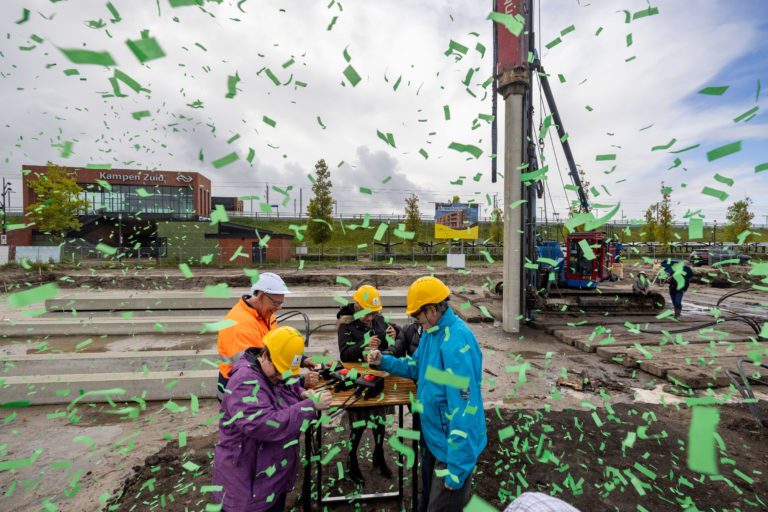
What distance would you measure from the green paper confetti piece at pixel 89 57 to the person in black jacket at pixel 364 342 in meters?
2.90

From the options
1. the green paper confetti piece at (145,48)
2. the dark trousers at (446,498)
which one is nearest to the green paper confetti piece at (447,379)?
the dark trousers at (446,498)

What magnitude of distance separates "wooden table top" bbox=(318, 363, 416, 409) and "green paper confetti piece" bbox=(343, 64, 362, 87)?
9.43 feet

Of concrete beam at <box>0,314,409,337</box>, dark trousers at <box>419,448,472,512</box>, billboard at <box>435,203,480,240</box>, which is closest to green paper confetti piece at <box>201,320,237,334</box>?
dark trousers at <box>419,448,472,512</box>

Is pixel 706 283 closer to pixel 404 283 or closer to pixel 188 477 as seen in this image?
pixel 404 283

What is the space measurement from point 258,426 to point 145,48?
2.42 meters

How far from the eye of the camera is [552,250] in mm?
12812

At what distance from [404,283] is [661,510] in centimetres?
1852

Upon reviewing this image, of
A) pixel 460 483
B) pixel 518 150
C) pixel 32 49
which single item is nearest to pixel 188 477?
pixel 460 483

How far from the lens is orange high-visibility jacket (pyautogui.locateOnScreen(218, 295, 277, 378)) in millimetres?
3363

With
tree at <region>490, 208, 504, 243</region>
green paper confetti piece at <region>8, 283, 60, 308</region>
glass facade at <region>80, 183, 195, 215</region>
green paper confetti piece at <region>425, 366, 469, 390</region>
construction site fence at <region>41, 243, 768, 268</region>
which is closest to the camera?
green paper confetti piece at <region>8, 283, 60, 308</region>

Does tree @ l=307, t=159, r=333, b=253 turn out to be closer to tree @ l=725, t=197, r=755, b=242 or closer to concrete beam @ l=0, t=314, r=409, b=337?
concrete beam @ l=0, t=314, r=409, b=337

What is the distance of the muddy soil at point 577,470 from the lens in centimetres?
350

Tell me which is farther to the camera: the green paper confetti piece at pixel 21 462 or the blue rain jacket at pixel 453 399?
the green paper confetti piece at pixel 21 462

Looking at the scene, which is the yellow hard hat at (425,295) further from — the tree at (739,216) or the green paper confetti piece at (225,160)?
the tree at (739,216)
